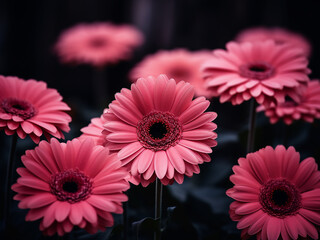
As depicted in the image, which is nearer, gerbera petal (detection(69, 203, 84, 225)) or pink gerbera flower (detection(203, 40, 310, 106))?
gerbera petal (detection(69, 203, 84, 225))

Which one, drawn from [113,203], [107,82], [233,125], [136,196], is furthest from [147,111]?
[107,82]

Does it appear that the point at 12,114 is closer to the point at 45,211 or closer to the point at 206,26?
the point at 45,211

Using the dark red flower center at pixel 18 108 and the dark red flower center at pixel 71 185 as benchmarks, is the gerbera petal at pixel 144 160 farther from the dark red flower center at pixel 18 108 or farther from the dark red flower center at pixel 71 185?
the dark red flower center at pixel 18 108

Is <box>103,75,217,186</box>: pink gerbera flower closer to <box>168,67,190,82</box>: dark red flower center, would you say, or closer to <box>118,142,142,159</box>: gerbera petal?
<box>118,142,142,159</box>: gerbera petal

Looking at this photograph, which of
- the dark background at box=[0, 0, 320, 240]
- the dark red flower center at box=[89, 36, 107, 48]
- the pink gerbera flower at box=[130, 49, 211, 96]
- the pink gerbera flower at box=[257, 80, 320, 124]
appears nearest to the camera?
the pink gerbera flower at box=[257, 80, 320, 124]

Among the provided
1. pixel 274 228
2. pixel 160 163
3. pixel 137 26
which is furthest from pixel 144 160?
pixel 137 26

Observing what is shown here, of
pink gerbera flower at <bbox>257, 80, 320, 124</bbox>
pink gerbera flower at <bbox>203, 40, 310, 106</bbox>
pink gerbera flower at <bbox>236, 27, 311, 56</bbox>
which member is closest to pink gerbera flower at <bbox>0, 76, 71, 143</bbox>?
pink gerbera flower at <bbox>203, 40, 310, 106</bbox>

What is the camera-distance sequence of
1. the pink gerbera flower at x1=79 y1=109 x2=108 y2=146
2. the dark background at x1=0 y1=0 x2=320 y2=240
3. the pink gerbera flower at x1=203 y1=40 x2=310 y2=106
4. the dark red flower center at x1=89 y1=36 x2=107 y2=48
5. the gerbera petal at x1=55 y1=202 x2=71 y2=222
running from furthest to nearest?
the dark background at x1=0 y1=0 x2=320 y2=240
the dark red flower center at x1=89 y1=36 x2=107 y2=48
the pink gerbera flower at x1=203 y1=40 x2=310 y2=106
the pink gerbera flower at x1=79 y1=109 x2=108 y2=146
the gerbera petal at x1=55 y1=202 x2=71 y2=222
